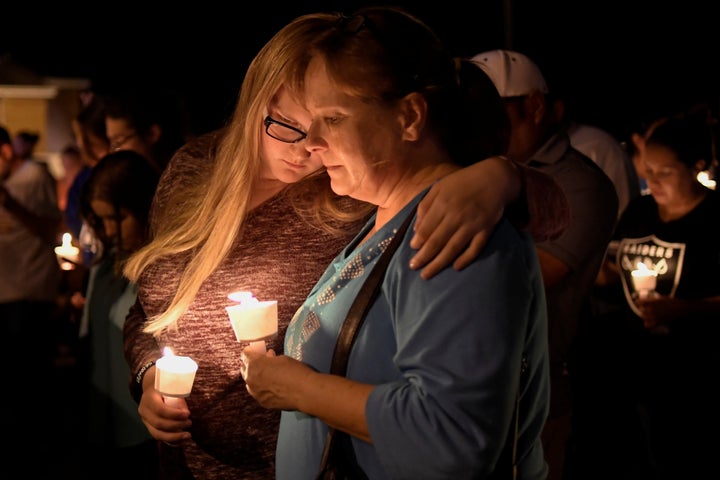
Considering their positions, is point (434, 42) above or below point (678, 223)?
above

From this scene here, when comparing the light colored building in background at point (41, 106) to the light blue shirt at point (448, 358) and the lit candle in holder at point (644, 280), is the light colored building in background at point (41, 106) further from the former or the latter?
the light blue shirt at point (448, 358)

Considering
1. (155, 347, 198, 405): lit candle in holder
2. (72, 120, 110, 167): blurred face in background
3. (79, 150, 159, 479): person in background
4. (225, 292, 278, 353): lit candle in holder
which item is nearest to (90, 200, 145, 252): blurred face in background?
(79, 150, 159, 479): person in background

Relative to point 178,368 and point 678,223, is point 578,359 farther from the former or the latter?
point 178,368

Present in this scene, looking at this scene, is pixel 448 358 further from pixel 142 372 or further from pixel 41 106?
pixel 41 106

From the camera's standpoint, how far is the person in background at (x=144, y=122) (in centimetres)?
459

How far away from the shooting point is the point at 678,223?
4.30 m

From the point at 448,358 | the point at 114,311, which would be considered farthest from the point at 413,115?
the point at 114,311

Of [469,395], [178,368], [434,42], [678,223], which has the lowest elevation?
Answer: [678,223]

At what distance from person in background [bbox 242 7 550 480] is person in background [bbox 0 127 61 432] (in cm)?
530

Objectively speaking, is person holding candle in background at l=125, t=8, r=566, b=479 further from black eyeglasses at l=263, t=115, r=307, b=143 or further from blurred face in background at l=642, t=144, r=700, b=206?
blurred face in background at l=642, t=144, r=700, b=206

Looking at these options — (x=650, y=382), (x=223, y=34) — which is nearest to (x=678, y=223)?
(x=650, y=382)

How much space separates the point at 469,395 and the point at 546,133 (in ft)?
7.91

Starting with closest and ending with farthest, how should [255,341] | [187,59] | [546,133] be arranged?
[255,341] < [546,133] < [187,59]

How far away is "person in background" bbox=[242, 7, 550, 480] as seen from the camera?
1.43 m
